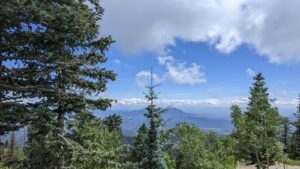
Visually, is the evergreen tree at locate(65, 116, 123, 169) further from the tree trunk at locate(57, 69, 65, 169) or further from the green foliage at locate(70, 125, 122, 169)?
the tree trunk at locate(57, 69, 65, 169)

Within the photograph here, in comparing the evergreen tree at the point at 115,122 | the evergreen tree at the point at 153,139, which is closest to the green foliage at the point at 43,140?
the evergreen tree at the point at 153,139

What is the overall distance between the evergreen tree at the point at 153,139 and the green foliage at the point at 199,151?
17.3 meters

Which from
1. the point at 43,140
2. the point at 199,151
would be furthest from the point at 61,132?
the point at 199,151

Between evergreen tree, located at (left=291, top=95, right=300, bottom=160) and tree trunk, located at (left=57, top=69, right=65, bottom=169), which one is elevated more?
tree trunk, located at (left=57, top=69, right=65, bottom=169)

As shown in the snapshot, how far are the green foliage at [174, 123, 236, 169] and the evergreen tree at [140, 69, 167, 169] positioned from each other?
56.9 ft

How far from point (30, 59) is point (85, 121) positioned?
12.5 ft

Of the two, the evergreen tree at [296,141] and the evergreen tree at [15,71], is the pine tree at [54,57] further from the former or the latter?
the evergreen tree at [296,141]

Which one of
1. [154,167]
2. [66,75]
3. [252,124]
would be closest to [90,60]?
[66,75]

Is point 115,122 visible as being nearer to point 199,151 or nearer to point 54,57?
point 199,151

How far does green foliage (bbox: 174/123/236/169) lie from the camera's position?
34781mm

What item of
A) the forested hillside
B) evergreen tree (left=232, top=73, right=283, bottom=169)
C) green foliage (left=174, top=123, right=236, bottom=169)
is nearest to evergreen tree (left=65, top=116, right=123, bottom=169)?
the forested hillside

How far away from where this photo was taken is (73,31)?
14.0 metres

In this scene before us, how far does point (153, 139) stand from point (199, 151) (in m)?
19.3

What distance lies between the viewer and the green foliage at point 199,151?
34.8m
